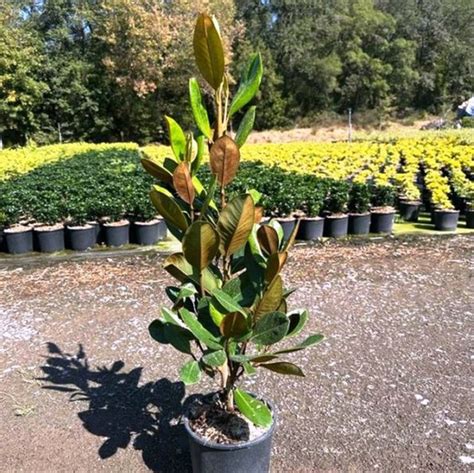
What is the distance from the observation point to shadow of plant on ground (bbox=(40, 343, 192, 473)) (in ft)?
8.54

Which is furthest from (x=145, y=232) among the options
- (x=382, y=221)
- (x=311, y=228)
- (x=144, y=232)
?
(x=382, y=221)

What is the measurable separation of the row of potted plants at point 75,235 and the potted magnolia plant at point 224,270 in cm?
484

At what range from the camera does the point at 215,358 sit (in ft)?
5.65

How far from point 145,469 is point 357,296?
9.32ft

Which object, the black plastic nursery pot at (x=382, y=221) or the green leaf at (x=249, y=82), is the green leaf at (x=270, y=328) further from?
the black plastic nursery pot at (x=382, y=221)

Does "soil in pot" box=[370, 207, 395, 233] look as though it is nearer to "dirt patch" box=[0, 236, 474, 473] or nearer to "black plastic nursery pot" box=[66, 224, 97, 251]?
"dirt patch" box=[0, 236, 474, 473]

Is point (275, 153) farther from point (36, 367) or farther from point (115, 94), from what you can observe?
point (115, 94)

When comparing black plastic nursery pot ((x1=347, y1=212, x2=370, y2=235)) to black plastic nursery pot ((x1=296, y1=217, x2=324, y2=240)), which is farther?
black plastic nursery pot ((x1=347, y1=212, x2=370, y2=235))

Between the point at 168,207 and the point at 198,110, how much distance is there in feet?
1.30

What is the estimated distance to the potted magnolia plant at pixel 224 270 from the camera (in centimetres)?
171

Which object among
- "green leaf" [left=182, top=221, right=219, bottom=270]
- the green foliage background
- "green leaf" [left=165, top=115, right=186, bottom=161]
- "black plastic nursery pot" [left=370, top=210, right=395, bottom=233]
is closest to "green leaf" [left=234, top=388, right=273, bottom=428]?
"green leaf" [left=182, top=221, right=219, bottom=270]

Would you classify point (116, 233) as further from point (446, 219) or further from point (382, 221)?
point (446, 219)

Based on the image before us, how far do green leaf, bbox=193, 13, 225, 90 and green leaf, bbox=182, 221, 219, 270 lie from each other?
20.2 inches

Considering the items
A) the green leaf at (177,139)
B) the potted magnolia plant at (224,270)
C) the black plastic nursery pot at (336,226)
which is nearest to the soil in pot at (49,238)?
the black plastic nursery pot at (336,226)
